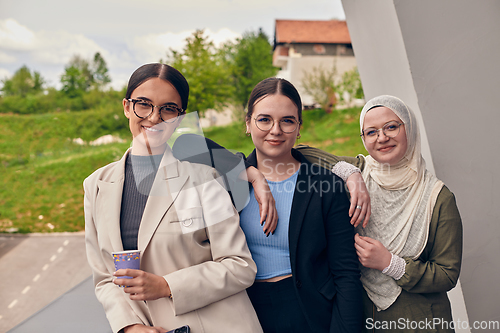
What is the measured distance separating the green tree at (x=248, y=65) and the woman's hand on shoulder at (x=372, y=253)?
1372cm

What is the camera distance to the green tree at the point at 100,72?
57.0ft

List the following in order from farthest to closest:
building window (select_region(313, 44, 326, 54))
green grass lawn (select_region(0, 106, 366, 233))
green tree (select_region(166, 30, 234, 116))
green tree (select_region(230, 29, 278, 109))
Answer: building window (select_region(313, 44, 326, 54))
green tree (select_region(230, 29, 278, 109))
green tree (select_region(166, 30, 234, 116))
green grass lawn (select_region(0, 106, 366, 233))

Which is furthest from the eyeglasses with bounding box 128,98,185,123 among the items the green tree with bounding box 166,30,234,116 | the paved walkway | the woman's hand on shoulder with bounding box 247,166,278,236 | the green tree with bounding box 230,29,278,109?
the green tree with bounding box 230,29,278,109

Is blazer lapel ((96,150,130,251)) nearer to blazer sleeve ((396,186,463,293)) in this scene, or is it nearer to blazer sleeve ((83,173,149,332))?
blazer sleeve ((83,173,149,332))

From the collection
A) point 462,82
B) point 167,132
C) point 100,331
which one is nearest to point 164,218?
point 167,132

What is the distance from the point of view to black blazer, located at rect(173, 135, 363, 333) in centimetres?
123

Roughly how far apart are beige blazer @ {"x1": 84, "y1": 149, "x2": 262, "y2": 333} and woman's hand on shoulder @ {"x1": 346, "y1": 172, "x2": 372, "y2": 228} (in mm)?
440

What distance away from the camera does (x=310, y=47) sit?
2023cm

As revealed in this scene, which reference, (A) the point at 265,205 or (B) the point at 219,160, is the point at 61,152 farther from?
(A) the point at 265,205

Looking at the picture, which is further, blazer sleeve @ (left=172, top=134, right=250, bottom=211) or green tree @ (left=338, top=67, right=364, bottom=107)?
green tree @ (left=338, top=67, right=364, bottom=107)

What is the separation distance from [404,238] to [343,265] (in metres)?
0.29

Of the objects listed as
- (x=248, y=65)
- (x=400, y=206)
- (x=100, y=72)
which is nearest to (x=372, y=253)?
(x=400, y=206)

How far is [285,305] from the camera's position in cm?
125

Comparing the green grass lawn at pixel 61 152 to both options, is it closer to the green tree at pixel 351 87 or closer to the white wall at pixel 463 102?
the green tree at pixel 351 87
